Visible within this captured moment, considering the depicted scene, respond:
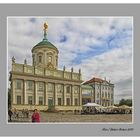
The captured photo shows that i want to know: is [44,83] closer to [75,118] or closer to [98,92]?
[75,118]

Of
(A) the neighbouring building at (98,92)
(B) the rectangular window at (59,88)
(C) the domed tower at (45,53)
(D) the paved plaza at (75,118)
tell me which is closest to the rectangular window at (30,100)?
(D) the paved plaza at (75,118)

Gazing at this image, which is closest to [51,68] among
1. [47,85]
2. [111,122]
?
[47,85]

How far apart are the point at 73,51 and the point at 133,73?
186cm

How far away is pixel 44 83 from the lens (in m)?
12.7

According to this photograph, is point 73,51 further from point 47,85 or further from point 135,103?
point 135,103

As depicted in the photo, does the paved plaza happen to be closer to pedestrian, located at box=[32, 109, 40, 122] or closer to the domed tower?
pedestrian, located at box=[32, 109, 40, 122]

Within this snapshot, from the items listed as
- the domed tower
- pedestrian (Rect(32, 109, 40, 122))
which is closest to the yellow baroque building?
the domed tower

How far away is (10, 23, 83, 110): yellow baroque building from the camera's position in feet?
40.8

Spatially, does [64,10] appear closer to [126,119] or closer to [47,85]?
[47,85]

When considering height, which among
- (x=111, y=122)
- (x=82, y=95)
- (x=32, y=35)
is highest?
(x=32, y=35)

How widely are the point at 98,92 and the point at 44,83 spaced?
1.65 meters

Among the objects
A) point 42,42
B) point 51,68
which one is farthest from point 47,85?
point 42,42

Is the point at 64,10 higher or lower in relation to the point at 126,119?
higher

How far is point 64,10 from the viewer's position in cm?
1222
